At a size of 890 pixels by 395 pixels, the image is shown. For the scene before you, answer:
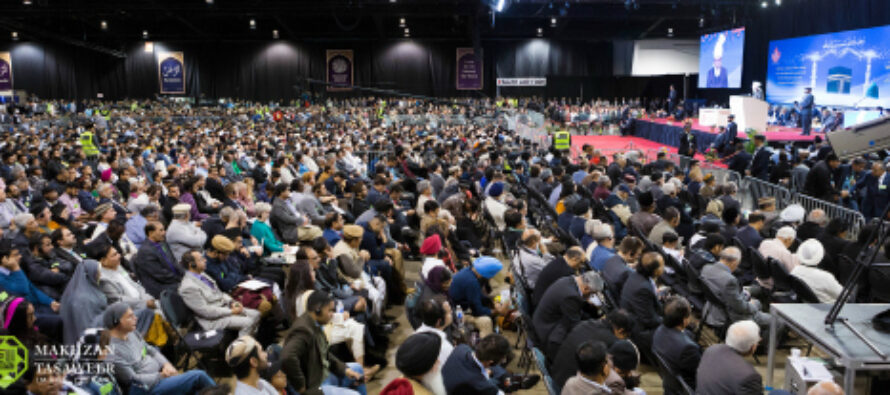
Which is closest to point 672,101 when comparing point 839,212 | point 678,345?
point 839,212

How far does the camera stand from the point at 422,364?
2922 millimetres

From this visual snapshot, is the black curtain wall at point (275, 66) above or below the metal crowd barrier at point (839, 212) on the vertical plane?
above

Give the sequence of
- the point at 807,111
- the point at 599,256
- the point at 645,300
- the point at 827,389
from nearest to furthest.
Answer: the point at 827,389, the point at 645,300, the point at 599,256, the point at 807,111

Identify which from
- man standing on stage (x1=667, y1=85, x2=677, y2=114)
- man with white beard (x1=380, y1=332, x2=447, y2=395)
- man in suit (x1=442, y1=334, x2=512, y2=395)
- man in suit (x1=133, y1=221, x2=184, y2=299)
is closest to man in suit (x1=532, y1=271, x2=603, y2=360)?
man in suit (x1=442, y1=334, x2=512, y2=395)

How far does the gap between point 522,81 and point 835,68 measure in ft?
52.1

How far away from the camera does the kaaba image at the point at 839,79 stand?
16156 mm

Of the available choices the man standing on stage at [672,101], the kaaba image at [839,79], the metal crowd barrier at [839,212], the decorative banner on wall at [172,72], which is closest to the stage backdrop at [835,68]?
the kaaba image at [839,79]

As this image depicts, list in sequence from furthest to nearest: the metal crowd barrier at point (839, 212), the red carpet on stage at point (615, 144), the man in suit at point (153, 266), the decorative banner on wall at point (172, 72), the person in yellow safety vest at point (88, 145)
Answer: the decorative banner on wall at point (172, 72)
the red carpet on stage at point (615, 144)
the person in yellow safety vest at point (88, 145)
the metal crowd barrier at point (839, 212)
the man in suit at point (153, 266)

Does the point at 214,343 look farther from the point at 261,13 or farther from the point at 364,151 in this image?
the point at 261,13

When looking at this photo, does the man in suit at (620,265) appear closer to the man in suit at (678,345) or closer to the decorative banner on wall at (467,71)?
the man in suit at (678,345)

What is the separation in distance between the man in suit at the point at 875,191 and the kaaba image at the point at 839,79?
9547mm

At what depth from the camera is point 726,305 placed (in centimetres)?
452

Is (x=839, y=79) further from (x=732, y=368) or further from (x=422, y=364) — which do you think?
(x=422, y=364)

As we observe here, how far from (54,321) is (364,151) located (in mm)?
9896
